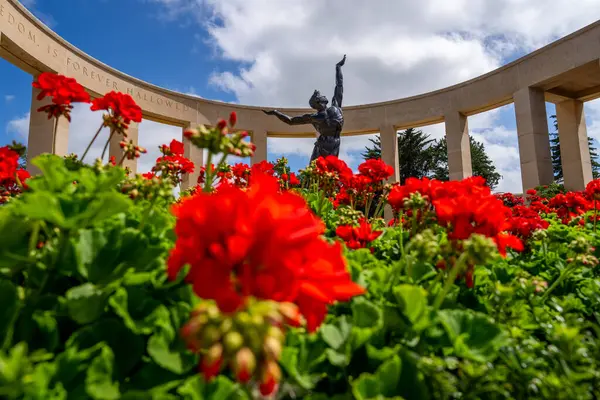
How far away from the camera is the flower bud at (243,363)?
1.90 feet

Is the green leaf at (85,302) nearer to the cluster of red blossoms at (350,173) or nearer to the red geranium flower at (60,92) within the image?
the red geranium flower at (60,92)

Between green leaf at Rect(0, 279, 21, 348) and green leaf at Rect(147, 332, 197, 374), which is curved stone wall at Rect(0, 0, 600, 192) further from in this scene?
green leaf at Rect(147, 332, 197, 374)

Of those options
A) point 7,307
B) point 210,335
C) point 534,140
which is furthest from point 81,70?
point 534,140

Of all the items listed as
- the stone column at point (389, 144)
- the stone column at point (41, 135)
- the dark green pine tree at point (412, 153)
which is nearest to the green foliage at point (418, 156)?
the dark green pine tree at point (412, 153)

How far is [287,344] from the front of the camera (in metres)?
1.05

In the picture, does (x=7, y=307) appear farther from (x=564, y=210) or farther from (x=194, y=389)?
(x=564, y=210)

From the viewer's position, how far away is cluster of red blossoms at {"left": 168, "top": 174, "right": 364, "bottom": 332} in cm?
70

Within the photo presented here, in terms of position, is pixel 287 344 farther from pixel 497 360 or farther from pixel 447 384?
pixel 497 360

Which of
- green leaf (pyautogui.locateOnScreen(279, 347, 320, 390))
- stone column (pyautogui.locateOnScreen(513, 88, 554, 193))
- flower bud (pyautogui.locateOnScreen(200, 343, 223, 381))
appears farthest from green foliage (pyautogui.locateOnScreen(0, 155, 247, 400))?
stone column (pyautogui.locateOnScreen(513, 88, 554, 193))

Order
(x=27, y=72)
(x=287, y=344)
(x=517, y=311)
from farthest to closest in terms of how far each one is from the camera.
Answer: (x=27, y=72) < (x=517, y=311) < (x=287, y=344)

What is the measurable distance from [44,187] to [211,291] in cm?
105

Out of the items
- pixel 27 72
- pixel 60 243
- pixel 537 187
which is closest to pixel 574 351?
pixel 60 243

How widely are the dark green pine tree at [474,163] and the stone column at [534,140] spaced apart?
18.5 metres

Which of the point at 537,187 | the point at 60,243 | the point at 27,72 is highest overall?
the point at 27,72
